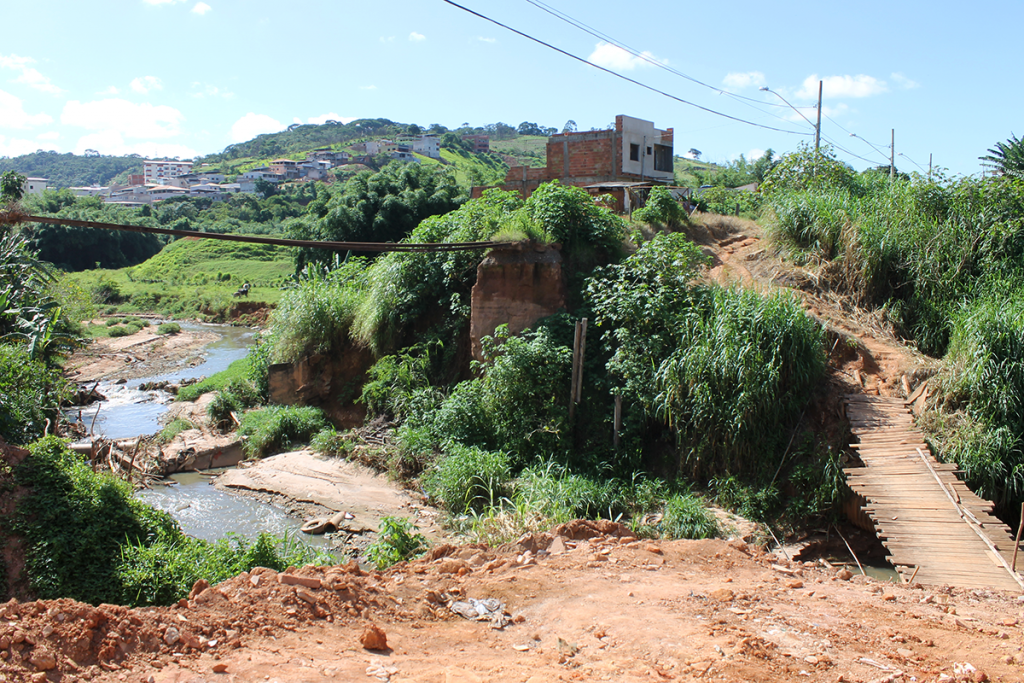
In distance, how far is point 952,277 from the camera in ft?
34.3

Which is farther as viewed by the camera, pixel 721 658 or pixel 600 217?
pixel 600 217

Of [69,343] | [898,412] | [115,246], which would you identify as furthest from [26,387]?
[115,246]

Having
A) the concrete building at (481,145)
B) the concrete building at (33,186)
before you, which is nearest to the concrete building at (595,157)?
the concrete building at (33,186)

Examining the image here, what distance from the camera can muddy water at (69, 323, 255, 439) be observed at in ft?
52.0

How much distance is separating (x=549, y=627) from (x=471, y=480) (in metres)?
4.62

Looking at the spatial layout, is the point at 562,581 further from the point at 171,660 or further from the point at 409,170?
the point at 409,170

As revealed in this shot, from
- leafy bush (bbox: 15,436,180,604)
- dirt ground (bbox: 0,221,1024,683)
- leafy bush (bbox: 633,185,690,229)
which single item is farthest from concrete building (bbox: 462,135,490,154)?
dirt ground (bbox: 0,221,1024,683)

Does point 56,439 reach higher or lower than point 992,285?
lower

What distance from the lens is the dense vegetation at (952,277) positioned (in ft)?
26.1

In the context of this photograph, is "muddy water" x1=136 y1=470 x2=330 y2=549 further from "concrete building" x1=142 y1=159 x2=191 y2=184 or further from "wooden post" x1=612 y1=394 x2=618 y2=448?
"concrete building" x1=142 y1=159 x2=191 y2=184

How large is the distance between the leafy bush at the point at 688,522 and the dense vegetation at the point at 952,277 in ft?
9.57

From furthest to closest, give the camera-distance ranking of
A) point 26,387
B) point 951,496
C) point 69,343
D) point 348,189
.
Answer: point 348,189 < point 69,343 < point 26,387 < point 951,496

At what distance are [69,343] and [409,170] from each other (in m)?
14.4

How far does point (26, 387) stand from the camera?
1059cm
